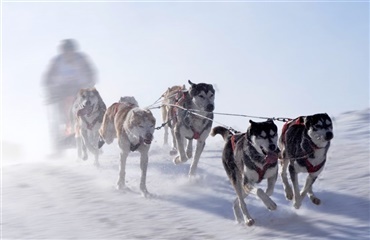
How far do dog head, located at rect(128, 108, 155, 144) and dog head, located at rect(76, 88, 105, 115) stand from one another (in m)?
2.54

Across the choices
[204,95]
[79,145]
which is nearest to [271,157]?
[204,95]

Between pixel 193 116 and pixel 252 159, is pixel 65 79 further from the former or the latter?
pixel 252 159

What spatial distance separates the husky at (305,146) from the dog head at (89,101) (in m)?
4.96

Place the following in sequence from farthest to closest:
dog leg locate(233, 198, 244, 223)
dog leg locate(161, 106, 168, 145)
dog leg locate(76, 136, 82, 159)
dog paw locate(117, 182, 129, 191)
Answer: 1. dog leg locate(76, 136, 82, 159)
2. dog leg locate(161, 106, 168, 145)
3. dog paw locate(117, 182, 129, 191)
4. dog leg locate(233, 198, 244, 223)

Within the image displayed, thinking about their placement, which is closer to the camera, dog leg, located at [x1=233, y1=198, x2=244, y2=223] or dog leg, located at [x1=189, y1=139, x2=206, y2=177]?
dog leg, located at [x1=233, y1=198, x2=244, y2=223]

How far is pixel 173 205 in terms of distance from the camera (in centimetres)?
827

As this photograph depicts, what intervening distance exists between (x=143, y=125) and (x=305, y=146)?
8.97 feet

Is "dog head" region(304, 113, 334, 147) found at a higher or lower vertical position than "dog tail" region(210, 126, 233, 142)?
higher

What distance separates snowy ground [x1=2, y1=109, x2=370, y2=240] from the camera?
22.5 feet

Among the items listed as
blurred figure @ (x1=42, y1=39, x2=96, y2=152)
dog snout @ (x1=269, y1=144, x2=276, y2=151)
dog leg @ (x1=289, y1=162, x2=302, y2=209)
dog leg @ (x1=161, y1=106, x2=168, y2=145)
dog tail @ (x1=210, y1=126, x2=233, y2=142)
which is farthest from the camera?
blurred figure @ (x1=42, y1=39, x2=96, y2=152)

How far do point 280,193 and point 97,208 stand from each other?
8.11 feet

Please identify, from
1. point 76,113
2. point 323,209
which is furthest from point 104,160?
point 323,209

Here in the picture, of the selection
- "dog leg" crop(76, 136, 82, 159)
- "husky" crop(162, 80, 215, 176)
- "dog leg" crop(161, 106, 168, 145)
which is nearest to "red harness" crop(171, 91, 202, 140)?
"husky" crop(162, 80, 215, 176)

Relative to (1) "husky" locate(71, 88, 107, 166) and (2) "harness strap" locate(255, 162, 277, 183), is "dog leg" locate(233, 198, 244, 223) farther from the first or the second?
(1) "husky" locate(71, 88, 107, 166)
